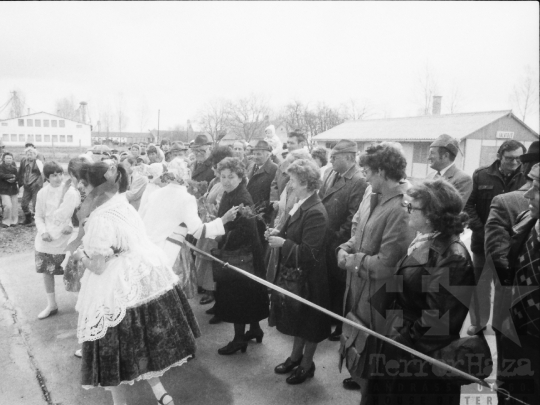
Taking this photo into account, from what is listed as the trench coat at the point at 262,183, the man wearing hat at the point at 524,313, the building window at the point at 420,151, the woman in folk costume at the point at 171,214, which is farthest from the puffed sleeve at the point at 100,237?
the building window at the point at 420,151

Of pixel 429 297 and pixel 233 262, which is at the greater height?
pixel 429 297

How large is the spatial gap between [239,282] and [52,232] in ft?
7.67

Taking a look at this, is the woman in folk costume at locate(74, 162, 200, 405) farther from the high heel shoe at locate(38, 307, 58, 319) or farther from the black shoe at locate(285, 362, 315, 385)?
the high heel shoe at locate(38, 307, 58, 319)

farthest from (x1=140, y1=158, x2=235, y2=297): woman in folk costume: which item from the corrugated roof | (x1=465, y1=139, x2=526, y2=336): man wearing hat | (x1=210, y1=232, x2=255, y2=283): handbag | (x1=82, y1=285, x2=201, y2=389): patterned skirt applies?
the corrugated roof

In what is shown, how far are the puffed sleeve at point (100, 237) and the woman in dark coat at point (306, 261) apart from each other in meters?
1.18

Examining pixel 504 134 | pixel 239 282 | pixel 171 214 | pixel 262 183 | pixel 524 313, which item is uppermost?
pixel 504 134

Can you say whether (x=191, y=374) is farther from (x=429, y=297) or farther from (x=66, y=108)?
(x=66, y=108)

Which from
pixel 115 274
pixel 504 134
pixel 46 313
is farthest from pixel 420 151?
pixel 115 274

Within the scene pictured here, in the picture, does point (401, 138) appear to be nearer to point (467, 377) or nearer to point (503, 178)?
point (503, 178)

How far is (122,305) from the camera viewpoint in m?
2.74

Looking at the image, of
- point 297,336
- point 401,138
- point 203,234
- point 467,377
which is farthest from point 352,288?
point 401,138

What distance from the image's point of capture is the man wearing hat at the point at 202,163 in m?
6.04

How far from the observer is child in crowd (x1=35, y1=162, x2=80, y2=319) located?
4.63 m

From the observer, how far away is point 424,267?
2.27 m
